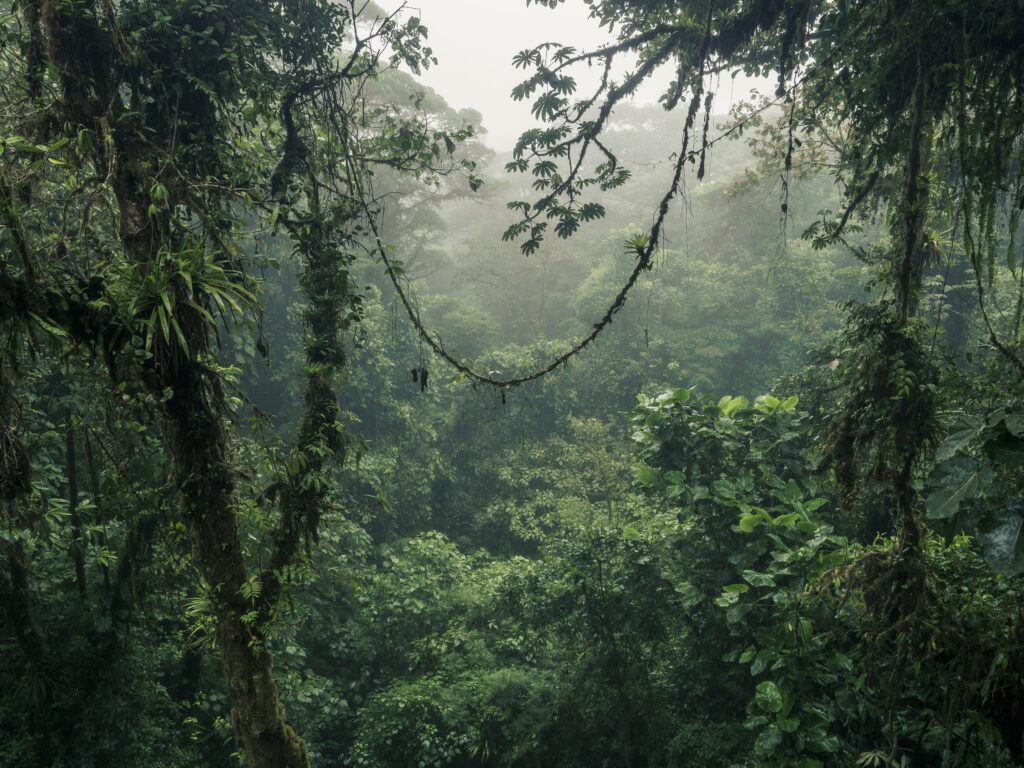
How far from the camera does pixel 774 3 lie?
364 centimetres

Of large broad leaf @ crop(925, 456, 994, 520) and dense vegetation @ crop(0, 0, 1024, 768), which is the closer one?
large broad leaf @ crop(925, 456, 994, 520)

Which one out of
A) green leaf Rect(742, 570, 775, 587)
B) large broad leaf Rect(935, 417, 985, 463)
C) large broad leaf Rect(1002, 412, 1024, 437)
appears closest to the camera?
large broad leaf Rect(1002, 412, 1024, 437)

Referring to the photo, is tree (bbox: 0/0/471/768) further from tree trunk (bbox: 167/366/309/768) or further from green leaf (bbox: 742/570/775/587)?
green leaf (bbox: 742/570/775/587)

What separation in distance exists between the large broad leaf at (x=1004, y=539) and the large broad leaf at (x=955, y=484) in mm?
86

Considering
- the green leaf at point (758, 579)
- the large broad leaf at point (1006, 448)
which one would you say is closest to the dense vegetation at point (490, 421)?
the large broad leaf at point (1006, 448)

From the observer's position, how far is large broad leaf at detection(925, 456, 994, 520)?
1.73 metres

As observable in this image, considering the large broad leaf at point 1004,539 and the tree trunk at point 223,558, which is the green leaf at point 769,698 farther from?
the tree trunk at point 223,558

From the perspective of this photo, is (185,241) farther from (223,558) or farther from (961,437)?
(961,437)

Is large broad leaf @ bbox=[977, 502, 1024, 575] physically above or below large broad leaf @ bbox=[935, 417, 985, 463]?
below

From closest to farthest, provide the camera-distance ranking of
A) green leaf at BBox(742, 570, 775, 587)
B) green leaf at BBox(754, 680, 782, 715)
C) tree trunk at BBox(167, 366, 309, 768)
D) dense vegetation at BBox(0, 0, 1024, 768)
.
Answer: dense vegetation at BBox(0, 0, 1024, 768) → tree trunk at BBox(167, 366, 309, 768) → green leaf at BBox(754, 680, 782, 715) → green leaf at BBox(742, 570, 775, 587)

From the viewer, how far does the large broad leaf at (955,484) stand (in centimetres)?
173

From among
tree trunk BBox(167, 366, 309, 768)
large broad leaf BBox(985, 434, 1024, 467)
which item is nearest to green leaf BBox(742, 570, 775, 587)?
large broad leaf BBox(985, 434, 1024, 467)

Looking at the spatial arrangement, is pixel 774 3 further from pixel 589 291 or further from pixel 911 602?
pixel 589 291

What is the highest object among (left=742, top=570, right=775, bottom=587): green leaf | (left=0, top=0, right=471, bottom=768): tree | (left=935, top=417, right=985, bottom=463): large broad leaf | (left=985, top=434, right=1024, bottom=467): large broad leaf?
(left=0, top=0, right=471, bottom=768): tree
